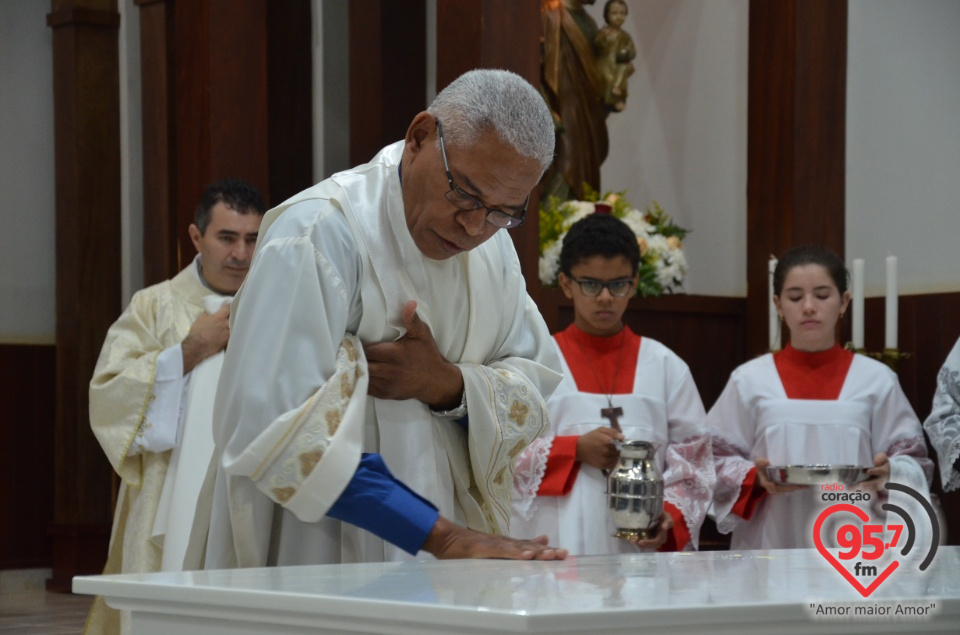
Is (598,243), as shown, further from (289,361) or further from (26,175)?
(26,175)

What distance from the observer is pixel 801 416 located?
438 centimetres

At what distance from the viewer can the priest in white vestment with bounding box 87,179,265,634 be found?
4309 millimetres

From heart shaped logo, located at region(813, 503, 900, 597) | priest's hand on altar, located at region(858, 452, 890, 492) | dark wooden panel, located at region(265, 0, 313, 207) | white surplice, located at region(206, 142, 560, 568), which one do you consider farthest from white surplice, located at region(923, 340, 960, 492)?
dark wooden panel, located at region(265, 0, 313, 207)

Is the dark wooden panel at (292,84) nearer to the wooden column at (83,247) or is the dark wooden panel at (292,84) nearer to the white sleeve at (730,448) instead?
the wooden column at (83,247)

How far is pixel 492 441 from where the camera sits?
268 cm

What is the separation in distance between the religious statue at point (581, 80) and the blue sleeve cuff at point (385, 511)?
3.86 metres

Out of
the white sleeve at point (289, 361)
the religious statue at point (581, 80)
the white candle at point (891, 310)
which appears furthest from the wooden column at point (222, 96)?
the white sleeve at point (289, 361)

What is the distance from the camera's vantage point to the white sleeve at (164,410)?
438 centimetres

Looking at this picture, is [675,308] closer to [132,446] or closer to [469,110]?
[132,446]

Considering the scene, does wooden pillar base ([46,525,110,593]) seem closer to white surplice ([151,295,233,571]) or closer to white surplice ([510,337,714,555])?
white surplice ([151,295,233,571])

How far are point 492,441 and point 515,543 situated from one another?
0.39 meters

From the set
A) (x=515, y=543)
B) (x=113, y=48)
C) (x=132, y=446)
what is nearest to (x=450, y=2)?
(x=132, y=446)

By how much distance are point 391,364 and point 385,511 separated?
0.32 metres

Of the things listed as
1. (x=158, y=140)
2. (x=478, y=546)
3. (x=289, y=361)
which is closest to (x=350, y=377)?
(x=289, y=361)
